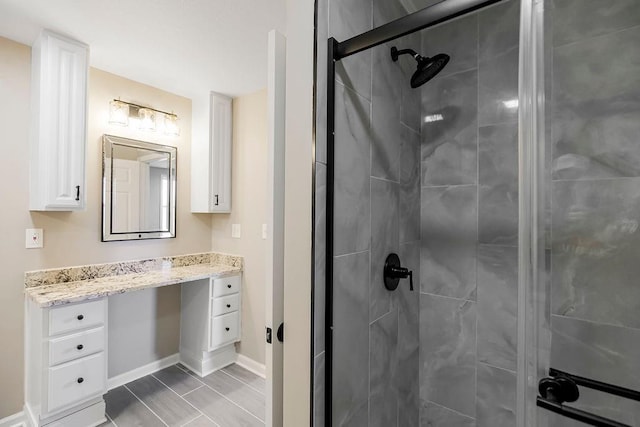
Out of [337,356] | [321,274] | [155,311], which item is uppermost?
[321,274]

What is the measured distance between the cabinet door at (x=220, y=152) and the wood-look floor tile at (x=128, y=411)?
1.59 metres

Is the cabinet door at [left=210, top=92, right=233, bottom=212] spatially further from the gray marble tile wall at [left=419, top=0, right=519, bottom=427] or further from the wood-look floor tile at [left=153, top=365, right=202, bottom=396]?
the gray marble tile wall at [left=419, top=0, right=519, bottom=427]

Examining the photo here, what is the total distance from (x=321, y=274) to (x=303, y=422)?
1.44 ft

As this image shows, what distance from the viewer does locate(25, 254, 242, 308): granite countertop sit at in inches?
73.2

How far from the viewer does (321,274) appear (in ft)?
2.96

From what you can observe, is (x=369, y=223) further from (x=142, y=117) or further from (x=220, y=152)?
(x=142, y=117)

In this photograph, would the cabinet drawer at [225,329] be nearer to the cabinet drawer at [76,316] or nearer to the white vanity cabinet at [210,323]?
the white vanity cabinet at [210,323]

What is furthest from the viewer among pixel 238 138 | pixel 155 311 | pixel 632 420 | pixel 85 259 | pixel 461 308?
pixel 238 138

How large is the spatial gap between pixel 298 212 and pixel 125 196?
2.20 metres

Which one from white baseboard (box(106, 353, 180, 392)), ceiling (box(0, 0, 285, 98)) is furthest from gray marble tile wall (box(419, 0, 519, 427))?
white baseboard (box(106, 353, 180, 392))

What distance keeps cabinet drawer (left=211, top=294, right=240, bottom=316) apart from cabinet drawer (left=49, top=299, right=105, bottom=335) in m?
0.83

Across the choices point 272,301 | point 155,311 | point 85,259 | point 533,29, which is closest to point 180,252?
point 155,311

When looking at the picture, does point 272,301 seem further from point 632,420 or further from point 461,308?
point 632,420

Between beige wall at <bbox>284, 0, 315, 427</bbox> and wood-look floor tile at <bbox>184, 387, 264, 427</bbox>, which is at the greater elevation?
beige wall at <bbox>284, 0, 315, 427</bbox>
